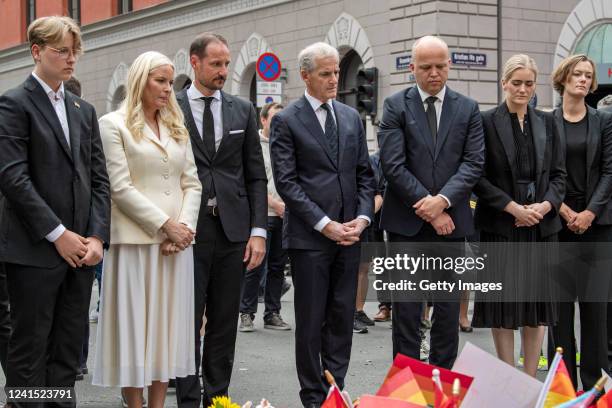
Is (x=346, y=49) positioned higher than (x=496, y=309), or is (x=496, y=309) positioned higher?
(x=346, y=49)

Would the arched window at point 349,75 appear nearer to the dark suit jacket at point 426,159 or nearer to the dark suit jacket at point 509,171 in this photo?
the dark suit jacket at point 509,171

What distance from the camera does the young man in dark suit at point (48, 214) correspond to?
4.67m

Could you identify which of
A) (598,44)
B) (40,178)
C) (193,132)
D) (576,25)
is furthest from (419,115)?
(576,25)

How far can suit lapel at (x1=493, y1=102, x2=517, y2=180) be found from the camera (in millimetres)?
6133

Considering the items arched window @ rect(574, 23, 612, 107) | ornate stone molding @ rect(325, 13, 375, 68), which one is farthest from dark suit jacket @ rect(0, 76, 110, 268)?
ornate stone molding @ rect(325, 13, 375, 68)

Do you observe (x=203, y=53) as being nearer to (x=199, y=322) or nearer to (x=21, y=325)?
(x=199, y=322)

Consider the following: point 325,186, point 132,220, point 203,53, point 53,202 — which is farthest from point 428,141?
point 53,202

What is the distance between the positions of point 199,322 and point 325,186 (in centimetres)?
116

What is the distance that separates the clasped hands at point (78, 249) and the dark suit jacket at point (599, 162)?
326 cm

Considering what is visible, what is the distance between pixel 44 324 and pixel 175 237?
874 mm

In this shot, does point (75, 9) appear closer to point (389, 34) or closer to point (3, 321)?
point (389, 34)

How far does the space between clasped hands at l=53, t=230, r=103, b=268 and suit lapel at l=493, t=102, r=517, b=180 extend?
9.04ft

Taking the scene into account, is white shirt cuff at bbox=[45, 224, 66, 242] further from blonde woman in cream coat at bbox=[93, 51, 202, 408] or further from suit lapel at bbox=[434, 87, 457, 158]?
suit lapel at bbox=[434, 87, 457, 158]

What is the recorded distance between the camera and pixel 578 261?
20.7 feet
